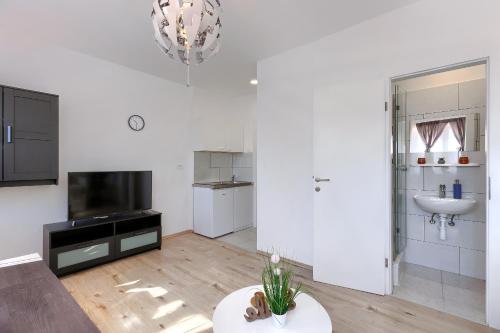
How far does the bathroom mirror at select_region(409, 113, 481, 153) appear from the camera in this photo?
2619mm

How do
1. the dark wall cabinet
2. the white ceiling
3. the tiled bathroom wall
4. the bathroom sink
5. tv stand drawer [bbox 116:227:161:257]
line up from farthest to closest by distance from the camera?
tv stand drawer [bbox 116:227:161:257] < the tiled bathroom wall < the bathroom sink < the dark wall cabinet < the white ceiling

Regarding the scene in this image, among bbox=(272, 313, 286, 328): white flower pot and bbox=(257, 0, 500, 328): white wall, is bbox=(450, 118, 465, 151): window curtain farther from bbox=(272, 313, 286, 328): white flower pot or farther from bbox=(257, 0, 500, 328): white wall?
bbox=(272, 313, 286, 328): white flower pot

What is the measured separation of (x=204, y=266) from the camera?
111 inches

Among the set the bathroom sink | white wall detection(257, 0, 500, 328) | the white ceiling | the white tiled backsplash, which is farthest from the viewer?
the white tiled backsplash

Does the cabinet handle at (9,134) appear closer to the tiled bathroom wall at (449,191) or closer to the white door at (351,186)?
the white door at (351,186)

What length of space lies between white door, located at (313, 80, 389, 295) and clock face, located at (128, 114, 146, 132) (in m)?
2.54

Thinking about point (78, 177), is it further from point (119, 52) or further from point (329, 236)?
point (329, 236)

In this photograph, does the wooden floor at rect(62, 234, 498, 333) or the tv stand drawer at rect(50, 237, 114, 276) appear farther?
the tv stand drawer at rect(50, 237, 114, 276)

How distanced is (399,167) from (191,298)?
254 centimetres

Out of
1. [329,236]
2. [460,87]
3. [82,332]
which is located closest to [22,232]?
[82,332]

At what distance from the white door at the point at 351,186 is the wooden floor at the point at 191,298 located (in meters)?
0.21

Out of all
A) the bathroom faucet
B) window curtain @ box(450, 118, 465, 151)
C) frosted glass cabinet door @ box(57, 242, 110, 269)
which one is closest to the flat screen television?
frosted glass cabinet door @ box(57, 242, 110, 269)

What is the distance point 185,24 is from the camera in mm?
1295

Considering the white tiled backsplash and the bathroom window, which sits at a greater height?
the bathroom window
